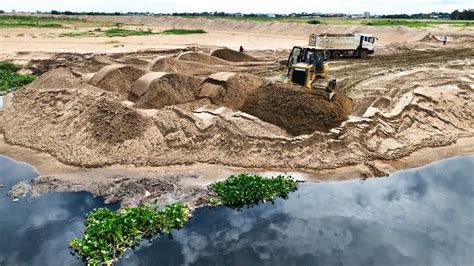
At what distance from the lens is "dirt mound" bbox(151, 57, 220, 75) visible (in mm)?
23328

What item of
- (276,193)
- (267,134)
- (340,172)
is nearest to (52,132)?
(267,134)

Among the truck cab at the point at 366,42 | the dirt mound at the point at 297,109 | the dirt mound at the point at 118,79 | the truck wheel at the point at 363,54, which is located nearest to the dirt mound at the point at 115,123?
the dirt mound at the point at 118,79

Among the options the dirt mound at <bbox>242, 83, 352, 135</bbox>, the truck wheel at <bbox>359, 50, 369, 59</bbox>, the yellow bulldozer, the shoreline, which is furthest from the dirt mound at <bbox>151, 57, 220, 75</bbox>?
the truck wheel at <bbox>359, 50, 369, 59</bbox>

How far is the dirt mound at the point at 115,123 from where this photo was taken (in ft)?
49.2

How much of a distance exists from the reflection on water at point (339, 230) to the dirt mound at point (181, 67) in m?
13.2

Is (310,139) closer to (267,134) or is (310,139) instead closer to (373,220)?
(267,134)

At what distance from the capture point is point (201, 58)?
1054 inches

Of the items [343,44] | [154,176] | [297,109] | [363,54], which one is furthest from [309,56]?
[363,54]

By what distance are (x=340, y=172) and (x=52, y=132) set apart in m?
11.7

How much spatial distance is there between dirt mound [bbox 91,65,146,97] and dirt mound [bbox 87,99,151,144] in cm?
408

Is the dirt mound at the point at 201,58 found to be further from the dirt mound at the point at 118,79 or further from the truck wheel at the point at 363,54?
the truck wheel at the point at 363,54

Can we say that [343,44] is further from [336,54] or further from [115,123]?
[115,123]

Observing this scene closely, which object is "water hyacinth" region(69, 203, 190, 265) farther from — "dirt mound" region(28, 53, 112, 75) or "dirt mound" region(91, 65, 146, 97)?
"dirt mound" region(28, 53, 112, 75)

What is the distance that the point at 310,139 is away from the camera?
1505 cm
